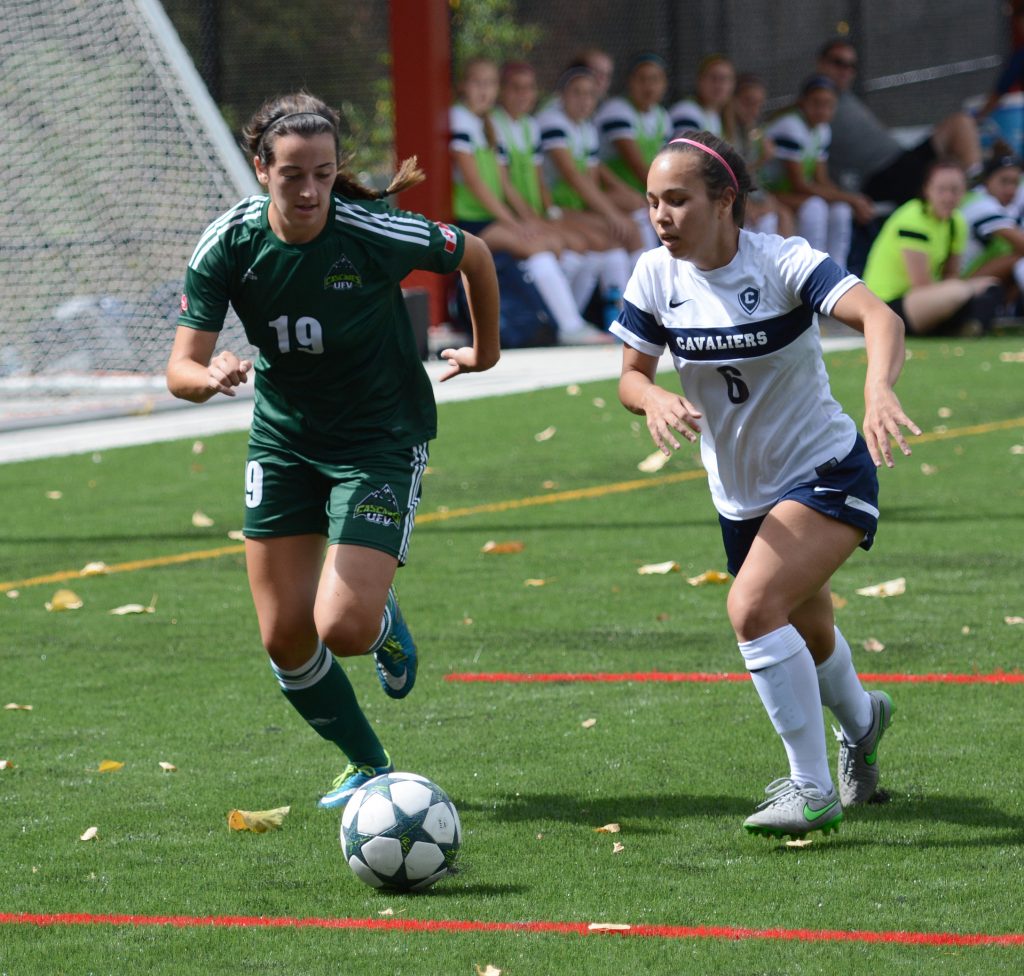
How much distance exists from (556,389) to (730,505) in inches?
377

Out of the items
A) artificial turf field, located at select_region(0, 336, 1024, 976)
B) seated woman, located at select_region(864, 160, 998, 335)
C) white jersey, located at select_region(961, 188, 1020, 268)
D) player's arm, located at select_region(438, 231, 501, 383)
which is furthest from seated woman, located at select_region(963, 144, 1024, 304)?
player's arm, located at select_region(438, 231, 501, 383)

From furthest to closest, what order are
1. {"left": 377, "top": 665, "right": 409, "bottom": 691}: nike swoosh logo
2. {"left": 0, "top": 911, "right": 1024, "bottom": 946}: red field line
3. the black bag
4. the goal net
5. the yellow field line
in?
the black bag < the goal net < the yellow field line < {"left": 377, "top": 665, "right": 409, "bottom": 691}: nike swoosh logo < {"left": 0, "top": 911, "right": 1024, "bottom": 946}: red field line

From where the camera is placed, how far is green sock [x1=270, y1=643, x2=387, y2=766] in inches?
186

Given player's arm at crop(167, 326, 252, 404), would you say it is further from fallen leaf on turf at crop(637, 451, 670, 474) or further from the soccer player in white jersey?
fallen leaf on turf at crop(637, 451, 670, 474)

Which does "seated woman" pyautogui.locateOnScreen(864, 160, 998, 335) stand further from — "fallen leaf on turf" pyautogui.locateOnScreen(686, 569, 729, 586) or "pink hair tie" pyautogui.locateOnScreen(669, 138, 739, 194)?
"pink hair tie" pyautogui.locateOnScreen(669, 138, 739, 194)

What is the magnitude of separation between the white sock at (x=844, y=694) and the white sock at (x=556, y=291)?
503 inches

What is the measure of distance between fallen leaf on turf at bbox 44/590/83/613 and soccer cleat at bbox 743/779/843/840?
3814 mm

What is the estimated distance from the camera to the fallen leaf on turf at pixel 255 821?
4.44m

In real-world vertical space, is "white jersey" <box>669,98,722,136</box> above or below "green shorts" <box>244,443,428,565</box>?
below

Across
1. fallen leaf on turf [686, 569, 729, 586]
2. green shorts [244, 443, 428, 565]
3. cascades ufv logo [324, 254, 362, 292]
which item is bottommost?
fallen leaf on turf [686, 569, 729, 586]

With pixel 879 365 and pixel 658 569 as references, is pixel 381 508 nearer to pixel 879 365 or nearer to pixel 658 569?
pixel 879 365

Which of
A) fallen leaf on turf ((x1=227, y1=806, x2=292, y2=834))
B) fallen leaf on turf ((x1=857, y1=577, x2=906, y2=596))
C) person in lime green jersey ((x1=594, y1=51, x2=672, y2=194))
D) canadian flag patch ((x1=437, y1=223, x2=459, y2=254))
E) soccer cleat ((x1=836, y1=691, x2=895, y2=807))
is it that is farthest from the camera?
person in lime green jersey ((x1=594, y1=51, x2=672, y2=194))

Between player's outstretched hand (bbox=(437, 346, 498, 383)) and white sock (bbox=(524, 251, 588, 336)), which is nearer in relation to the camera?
player's outstretched hand (bbox=(437, 346, 498, 383))

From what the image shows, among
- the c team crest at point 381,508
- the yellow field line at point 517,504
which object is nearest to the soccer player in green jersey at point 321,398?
the c team crest at point 381,508
